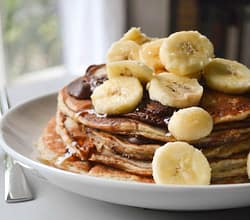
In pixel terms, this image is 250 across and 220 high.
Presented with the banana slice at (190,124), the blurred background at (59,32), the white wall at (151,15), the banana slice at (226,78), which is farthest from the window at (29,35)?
the banana slice at (190,124)

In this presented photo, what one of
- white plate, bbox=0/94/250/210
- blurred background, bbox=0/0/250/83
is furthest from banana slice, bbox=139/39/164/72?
blurred background, bbox=0/0/250/83

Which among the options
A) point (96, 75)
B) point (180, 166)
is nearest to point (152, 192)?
point (180, 166)

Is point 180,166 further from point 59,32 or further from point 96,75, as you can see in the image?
point 59,32

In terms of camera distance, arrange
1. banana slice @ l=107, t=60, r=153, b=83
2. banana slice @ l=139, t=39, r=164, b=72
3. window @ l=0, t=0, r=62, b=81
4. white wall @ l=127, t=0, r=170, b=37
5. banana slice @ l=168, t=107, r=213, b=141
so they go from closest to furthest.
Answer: banana slice @ l=168, t=107, r=213, b=141 < banana slice @ l=107, t=60, r=153, b=83 < banana slice @ l=139, t=39, r=164, b=72 < window @ l=0, t=0, r=62, b=81 < white wall @ l=127, t=0, r=170, b=37

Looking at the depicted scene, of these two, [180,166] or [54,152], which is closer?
[180,166]

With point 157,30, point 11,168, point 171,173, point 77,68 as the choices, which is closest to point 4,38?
point 77,68

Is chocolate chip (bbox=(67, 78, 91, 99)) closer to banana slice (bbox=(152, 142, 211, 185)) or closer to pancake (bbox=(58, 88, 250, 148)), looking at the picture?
pancake (bbox=(58, 88, 250, 148))

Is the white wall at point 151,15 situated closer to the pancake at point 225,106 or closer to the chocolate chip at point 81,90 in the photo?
the chocolate chip at point 81,90
